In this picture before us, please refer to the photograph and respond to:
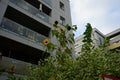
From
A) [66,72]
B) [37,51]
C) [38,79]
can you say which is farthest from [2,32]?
[66,72]

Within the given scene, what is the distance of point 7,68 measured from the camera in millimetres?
11727

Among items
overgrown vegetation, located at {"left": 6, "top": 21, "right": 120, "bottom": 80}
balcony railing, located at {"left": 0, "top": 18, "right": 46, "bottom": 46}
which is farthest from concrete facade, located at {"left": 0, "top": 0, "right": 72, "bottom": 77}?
overgrown vegetation, located at {"left": 6, "top": 21, "right": 120, "bottom": 80}

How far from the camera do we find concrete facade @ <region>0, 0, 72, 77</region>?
1284cm

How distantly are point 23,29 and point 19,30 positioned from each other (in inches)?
17.1

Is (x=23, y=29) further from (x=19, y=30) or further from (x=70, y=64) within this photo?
(x=70, y=64)

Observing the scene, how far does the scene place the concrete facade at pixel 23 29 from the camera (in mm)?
12839

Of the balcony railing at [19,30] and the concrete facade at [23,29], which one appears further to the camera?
the concrete facade at [23,29]

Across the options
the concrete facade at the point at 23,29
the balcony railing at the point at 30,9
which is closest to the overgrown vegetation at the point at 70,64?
the concrete facade at the point at 23,29

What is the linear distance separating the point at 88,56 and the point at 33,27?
33.6ft

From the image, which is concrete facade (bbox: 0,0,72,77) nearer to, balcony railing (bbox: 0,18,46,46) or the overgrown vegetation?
balcony railing (bbox: 0,18,46,46)

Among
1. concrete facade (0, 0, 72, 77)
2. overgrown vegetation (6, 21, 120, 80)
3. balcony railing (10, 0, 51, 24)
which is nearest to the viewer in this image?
overgrown vegetation (6, 21, 120, 80)

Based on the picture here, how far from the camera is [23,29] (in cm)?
1398

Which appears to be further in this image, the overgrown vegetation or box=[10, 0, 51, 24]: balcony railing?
box=[10, 0, 51, 24]: balcony railing

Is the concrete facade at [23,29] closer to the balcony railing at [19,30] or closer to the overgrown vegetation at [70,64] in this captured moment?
the balcony railing at [19,30]
